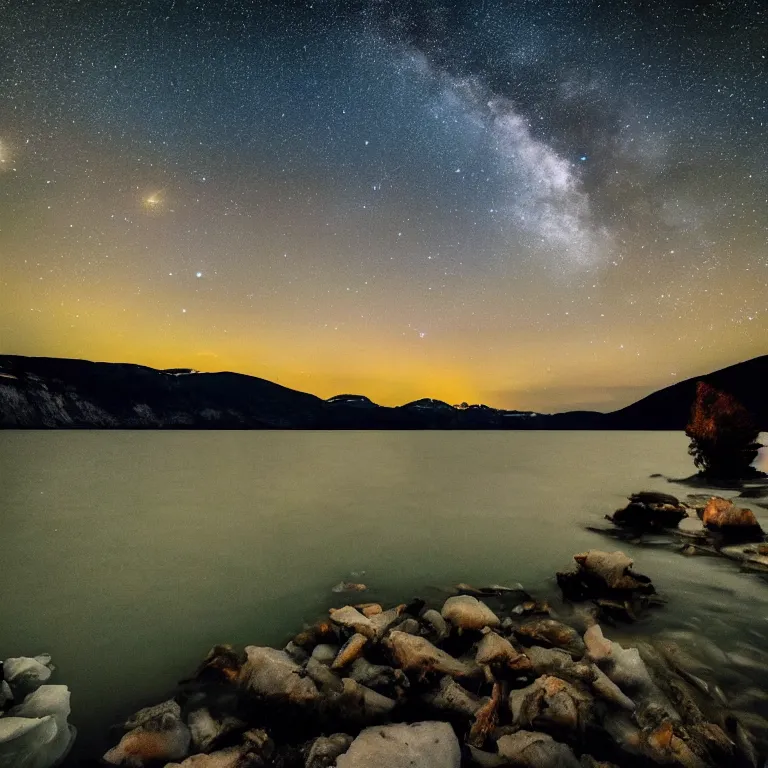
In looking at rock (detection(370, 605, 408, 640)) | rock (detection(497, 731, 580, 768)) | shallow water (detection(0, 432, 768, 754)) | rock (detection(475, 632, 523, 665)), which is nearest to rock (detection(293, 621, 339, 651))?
rock (detection(370, 605, 408, 640))

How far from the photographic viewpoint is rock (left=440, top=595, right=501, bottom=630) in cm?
880

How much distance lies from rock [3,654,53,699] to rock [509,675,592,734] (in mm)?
8394

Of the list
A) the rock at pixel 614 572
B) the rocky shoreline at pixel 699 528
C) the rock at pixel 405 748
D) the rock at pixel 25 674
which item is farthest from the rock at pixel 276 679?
the rocky shoreline at pixel 699 528

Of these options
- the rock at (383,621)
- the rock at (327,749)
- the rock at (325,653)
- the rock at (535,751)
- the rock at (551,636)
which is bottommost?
the rock at (325,653)

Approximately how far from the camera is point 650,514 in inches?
777

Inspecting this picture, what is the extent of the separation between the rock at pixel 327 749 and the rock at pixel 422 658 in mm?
1704

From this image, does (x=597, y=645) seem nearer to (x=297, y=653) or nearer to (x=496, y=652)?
(x=496, y=652)

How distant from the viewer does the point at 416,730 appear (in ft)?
18.9

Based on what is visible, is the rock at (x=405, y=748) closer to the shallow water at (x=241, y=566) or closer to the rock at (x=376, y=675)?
the rock at (x=376, y=675)

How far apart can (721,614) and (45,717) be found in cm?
1383

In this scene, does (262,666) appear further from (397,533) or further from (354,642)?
(397,533)

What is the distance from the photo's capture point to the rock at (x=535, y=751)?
5215 mm

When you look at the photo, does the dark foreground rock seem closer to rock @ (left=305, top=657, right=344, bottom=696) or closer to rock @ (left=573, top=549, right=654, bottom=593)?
rock @ (left=305, top=657, right=344, bottom=696)

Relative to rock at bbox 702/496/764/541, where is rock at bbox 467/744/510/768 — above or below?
below
